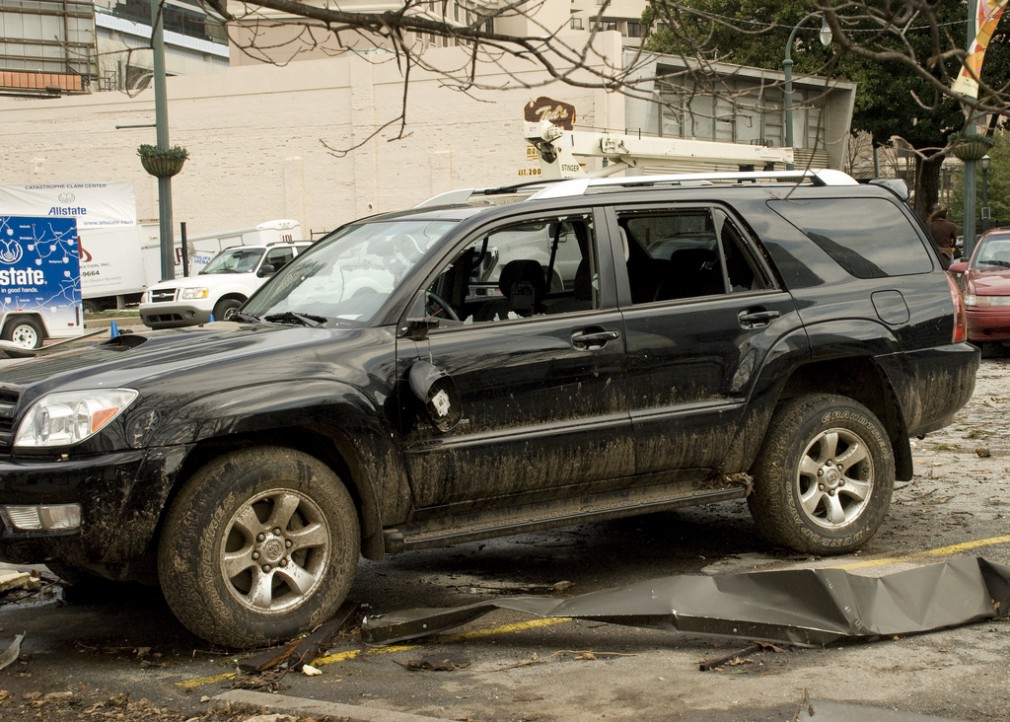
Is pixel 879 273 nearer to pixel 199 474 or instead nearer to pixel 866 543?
pixel 866 543

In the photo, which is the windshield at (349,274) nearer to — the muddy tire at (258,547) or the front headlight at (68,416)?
the muddy tire at (258,547)

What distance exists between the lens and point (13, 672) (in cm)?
502

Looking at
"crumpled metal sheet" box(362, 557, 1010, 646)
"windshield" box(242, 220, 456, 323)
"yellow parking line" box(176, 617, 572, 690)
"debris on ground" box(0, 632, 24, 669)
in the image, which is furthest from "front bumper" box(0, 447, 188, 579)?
"windshield" box(242, 220, 456, 323)

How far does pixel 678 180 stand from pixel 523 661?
282cm

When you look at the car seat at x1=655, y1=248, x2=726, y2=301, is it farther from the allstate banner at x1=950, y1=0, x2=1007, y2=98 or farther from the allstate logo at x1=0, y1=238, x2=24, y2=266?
the allstate logo at x1=0, y1=238, x2=24, y2=266

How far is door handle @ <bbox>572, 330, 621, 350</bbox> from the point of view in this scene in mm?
5926

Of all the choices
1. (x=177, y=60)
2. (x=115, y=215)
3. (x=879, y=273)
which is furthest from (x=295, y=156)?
(x=879, y=273)

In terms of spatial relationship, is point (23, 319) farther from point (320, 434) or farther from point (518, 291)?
point (320, 434)

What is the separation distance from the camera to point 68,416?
16.1 ft

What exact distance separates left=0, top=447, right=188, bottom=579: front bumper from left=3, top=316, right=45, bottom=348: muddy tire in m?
17.0

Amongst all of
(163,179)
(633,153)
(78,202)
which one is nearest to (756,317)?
(633,153)

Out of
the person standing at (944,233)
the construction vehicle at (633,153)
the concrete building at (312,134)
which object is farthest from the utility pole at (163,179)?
the concrete building at (312,134)

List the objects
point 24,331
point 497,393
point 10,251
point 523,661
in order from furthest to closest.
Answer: point 24,331, point 10,251, point 497,393, point 523,661

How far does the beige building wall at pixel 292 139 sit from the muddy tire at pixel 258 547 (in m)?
36.2
